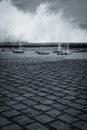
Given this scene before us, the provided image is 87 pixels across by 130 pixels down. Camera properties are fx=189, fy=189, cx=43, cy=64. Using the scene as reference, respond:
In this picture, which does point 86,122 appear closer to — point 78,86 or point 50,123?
point 50,123

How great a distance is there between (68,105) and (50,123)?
3.60 ft

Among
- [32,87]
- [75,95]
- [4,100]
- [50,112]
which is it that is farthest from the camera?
[32,87]

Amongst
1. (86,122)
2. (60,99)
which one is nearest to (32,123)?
(86,122)

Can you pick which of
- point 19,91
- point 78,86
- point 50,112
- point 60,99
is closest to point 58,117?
point 50,112

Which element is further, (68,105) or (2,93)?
(2,93)

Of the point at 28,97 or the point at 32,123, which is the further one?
the point at 28,97

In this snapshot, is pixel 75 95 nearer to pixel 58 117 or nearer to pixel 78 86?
pixel 78 86

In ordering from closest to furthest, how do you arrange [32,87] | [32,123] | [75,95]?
1. [32,123]
2. [75,95]
3. [32,87]

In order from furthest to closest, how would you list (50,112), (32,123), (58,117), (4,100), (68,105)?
1. (4,100)
2. (68,105)
3. (50,112)
4. (58,117)
5. (32,123)

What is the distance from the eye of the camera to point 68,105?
441 cm

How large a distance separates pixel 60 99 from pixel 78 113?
97 centimetres

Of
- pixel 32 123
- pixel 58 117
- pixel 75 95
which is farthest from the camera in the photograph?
pixel 75 95

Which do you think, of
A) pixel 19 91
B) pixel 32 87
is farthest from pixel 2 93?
pixel 32 87

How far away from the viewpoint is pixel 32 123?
11.2 ft
